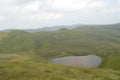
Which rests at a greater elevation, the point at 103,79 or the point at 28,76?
the point at 28,76

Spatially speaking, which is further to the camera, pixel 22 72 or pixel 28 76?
pixel 22 72

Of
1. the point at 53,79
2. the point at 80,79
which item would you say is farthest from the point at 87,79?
the point at 53,79

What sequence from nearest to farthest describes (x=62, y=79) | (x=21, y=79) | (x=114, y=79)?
1. (x=21, y=79)
2. (x=62, y=79)
3. (x=114, y=79)

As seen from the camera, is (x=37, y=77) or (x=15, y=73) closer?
(x=37, y=77)

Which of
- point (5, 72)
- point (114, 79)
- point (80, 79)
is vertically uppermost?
point (5, 72)

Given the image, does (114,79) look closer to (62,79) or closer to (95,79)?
(95,79)

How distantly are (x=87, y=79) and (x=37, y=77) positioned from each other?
26.0ft

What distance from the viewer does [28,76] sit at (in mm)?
26609

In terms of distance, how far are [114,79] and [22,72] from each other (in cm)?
1649

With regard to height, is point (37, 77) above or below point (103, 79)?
above

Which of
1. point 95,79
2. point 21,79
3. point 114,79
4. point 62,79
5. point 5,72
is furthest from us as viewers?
point 114,79

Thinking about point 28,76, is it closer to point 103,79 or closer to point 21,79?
point 21,79

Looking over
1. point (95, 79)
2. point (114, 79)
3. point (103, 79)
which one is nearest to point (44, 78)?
point (95, 79)

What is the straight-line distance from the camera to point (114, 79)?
34969 mm
